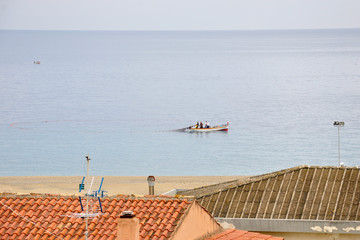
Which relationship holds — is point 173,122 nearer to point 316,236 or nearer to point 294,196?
point 294,196

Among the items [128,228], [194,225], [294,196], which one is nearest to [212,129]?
[294,196]

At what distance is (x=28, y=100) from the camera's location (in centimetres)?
12356

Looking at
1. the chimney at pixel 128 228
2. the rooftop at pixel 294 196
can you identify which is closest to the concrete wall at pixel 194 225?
the chimney at pixel 128 228

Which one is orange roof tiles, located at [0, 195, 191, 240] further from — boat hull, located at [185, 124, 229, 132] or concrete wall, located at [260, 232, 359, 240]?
boat hull, located at [185, 124, 229, 132]

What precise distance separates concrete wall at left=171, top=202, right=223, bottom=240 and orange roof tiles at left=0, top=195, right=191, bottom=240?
12 cm

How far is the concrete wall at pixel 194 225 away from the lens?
1422 cm

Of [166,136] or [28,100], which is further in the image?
[28,100]

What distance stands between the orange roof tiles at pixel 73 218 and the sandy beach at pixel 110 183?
37124mm

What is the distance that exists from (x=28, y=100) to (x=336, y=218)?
107 m

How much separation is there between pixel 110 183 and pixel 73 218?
45864 millimetres

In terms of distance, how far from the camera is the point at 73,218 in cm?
1462

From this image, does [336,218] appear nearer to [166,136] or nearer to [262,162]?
[262,162]

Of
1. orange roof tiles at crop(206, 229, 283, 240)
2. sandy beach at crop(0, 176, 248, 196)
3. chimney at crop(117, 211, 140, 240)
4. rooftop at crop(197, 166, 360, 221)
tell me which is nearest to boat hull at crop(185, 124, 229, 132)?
sandy beach at crop(0, 176, 248, 196)

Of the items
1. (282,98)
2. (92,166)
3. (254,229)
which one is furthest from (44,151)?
(254,229)
